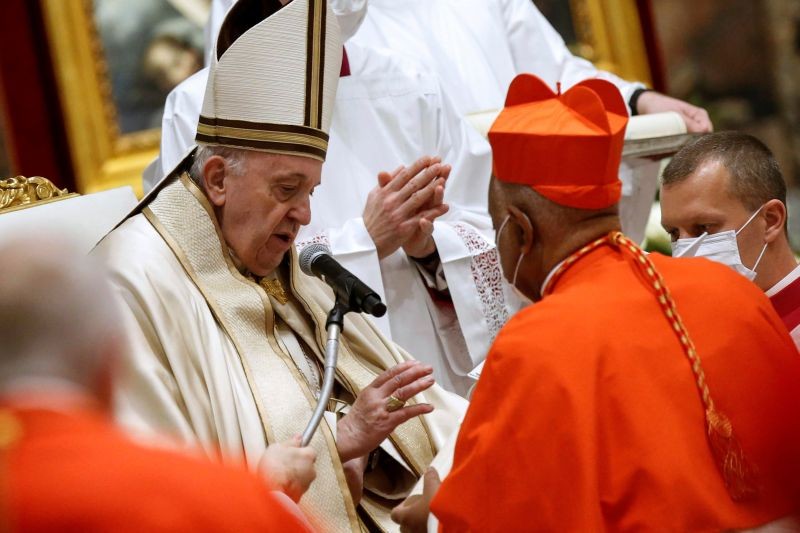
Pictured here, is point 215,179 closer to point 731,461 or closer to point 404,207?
point 404,207

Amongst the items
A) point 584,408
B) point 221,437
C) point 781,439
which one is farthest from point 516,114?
point 221,437

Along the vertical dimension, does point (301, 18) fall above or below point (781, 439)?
above

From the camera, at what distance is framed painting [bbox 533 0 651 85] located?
7719 mm

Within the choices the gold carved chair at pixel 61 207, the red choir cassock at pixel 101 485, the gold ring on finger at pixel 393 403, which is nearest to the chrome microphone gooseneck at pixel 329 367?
the gold ring on finger at pixel 393 403

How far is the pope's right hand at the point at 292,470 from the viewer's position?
2729 millimetres

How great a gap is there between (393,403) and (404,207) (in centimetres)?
106

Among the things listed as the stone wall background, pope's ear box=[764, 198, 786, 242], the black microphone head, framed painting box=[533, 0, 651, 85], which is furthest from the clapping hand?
the stone wall background

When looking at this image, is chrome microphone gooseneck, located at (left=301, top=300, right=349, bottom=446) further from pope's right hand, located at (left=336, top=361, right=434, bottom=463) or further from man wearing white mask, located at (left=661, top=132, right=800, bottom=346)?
man wearing white mask, located at (left=661, top=132, right=800, bottom=346)

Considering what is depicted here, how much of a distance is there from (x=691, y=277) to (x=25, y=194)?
2.38 m

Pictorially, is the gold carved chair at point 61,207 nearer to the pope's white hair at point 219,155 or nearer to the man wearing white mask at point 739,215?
the pope's white hair at point 219,155

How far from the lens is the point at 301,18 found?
364 cm

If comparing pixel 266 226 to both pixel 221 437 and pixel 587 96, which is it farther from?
pixel 587 96

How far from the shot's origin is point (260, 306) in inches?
135

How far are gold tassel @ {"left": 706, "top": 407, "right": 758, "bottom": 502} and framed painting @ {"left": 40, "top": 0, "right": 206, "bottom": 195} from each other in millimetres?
4743
